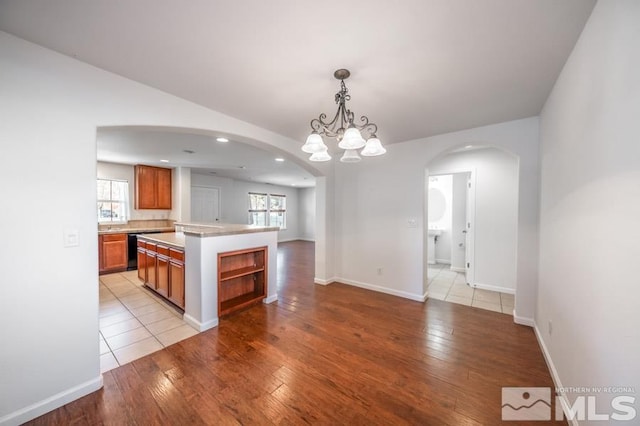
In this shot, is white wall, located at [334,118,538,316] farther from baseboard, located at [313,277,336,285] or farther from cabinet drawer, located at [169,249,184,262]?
cabinet drawer, located at [169,249,184,262]

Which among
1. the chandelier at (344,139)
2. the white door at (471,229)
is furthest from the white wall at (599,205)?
the white door at (471,229)

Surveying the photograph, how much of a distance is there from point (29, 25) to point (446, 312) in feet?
15.0

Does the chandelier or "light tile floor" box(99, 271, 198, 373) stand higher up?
the chandelier

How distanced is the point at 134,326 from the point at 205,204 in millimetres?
5068

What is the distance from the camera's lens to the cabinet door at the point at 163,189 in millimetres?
5801

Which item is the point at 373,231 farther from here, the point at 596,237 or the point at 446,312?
the point at 596,237

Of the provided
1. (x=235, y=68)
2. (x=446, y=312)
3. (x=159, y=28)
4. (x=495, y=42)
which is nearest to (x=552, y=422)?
(x=446, y=312)

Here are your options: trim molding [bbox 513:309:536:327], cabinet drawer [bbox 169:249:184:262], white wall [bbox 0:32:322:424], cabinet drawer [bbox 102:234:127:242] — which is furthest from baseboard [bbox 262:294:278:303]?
cabinet drawer [bbox 102:234:127:242]

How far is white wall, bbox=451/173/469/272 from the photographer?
511 cm

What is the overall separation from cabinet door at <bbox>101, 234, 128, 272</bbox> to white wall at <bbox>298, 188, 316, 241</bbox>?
6.58 metres

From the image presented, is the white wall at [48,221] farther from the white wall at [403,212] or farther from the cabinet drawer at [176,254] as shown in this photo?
the white wall at [403,212]

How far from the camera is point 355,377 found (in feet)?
6.23

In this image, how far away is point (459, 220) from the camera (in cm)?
516

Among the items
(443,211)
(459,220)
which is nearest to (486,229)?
(459,220)
